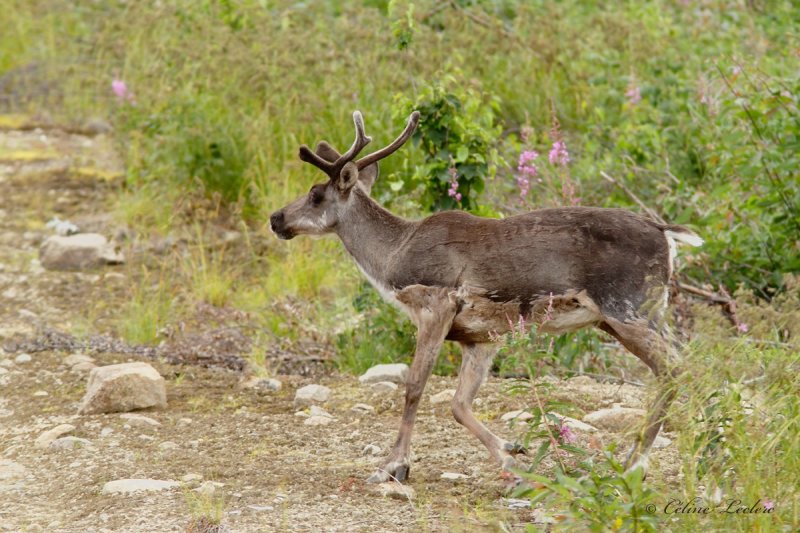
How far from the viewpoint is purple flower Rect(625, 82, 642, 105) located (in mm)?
10500

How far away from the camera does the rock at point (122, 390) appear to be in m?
7.39

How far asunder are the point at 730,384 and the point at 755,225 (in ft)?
13.1

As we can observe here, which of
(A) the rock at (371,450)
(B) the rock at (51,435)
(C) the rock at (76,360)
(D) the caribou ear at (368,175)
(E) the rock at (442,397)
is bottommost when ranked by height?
(C) the rock at (76,360)

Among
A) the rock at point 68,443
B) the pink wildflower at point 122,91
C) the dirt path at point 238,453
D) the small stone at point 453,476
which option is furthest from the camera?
the pink wildflower at point 122,91

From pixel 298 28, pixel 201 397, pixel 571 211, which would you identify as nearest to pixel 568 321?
pixel 571 211

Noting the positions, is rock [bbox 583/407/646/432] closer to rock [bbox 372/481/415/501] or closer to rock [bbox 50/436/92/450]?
rock [bbox 372/481/415/501]

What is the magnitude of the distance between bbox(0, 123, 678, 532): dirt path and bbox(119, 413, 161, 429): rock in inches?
1.2

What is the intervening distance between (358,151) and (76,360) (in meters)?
2.74

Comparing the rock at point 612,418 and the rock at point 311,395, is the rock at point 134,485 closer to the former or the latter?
the rock at point 311,395

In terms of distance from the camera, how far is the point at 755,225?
28.9 ft

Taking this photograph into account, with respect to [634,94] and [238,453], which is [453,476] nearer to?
[238,453]

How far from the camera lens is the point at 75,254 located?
35.3 feet

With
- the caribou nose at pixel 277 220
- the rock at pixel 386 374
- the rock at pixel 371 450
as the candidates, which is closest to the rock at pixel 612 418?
the rock at pixel 371 450

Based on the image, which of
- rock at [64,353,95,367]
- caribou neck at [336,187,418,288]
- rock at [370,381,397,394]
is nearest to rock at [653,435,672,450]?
caribou neck at [336,187,418,288]
